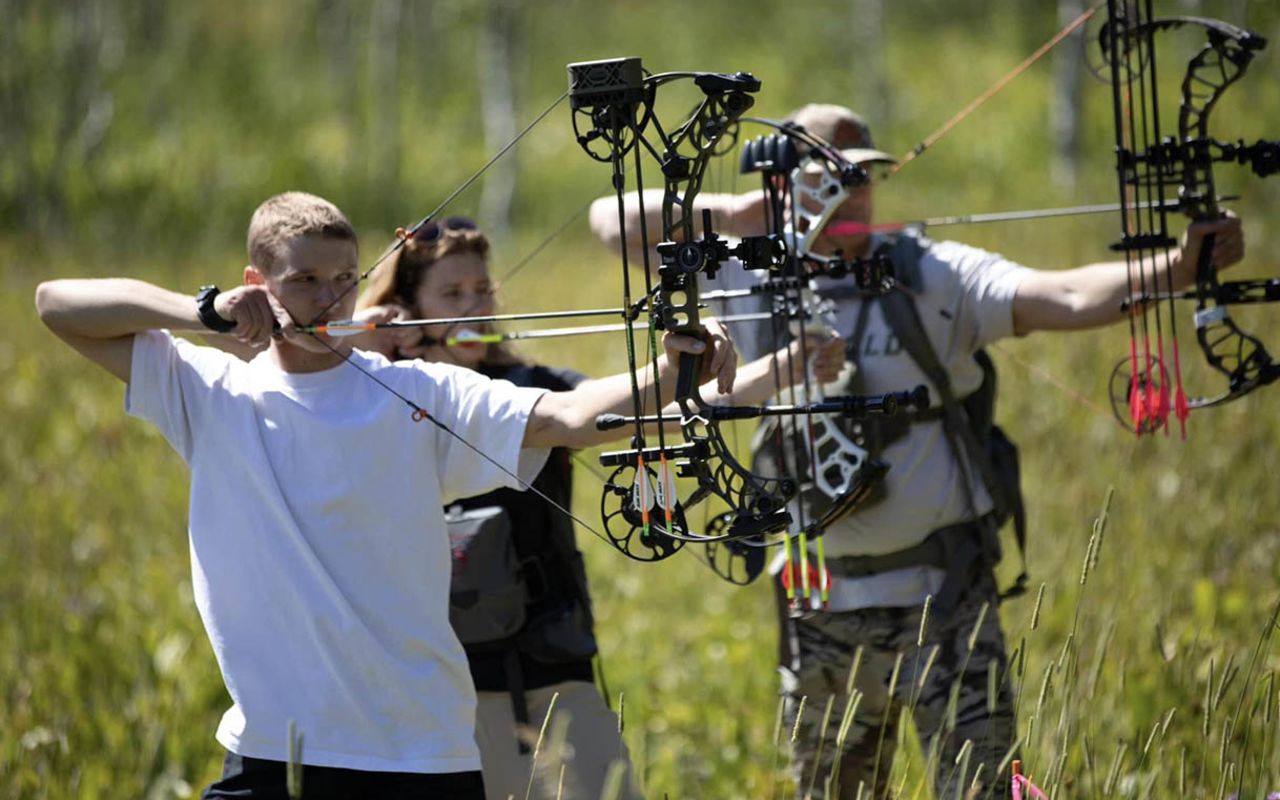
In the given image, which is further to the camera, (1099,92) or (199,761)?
(1099,92)

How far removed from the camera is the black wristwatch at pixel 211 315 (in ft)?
8.18

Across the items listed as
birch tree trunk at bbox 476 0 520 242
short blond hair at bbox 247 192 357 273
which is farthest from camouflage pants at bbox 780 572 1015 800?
birch tree trunk at bbox 476 0 520 242

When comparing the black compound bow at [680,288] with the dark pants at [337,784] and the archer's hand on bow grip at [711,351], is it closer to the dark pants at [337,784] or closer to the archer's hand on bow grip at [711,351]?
the archer's hand on bow grip at [711,351]

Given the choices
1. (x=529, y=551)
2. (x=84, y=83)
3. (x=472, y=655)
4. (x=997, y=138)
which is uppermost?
(x=84, y=83)

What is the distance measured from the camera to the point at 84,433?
8570mm

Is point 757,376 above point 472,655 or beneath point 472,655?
above

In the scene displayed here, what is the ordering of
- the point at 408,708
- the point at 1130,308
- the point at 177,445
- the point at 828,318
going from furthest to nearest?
the point at 828,318 < the point at 1130,308 < the point at 177,445 < the point at 408,708

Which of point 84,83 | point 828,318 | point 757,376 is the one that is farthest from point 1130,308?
point 84,83

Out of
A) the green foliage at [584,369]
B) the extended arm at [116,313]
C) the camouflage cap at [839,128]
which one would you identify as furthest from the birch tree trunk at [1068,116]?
the extended arm at [116,313]

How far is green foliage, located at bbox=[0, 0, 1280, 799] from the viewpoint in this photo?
4102 millimetres

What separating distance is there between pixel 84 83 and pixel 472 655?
761 inches

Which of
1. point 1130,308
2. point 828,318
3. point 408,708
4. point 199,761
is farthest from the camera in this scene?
point 199,761

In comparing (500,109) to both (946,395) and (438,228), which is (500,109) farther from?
(946,395)

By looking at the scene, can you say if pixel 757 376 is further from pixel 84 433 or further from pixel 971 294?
pixel 84 433
